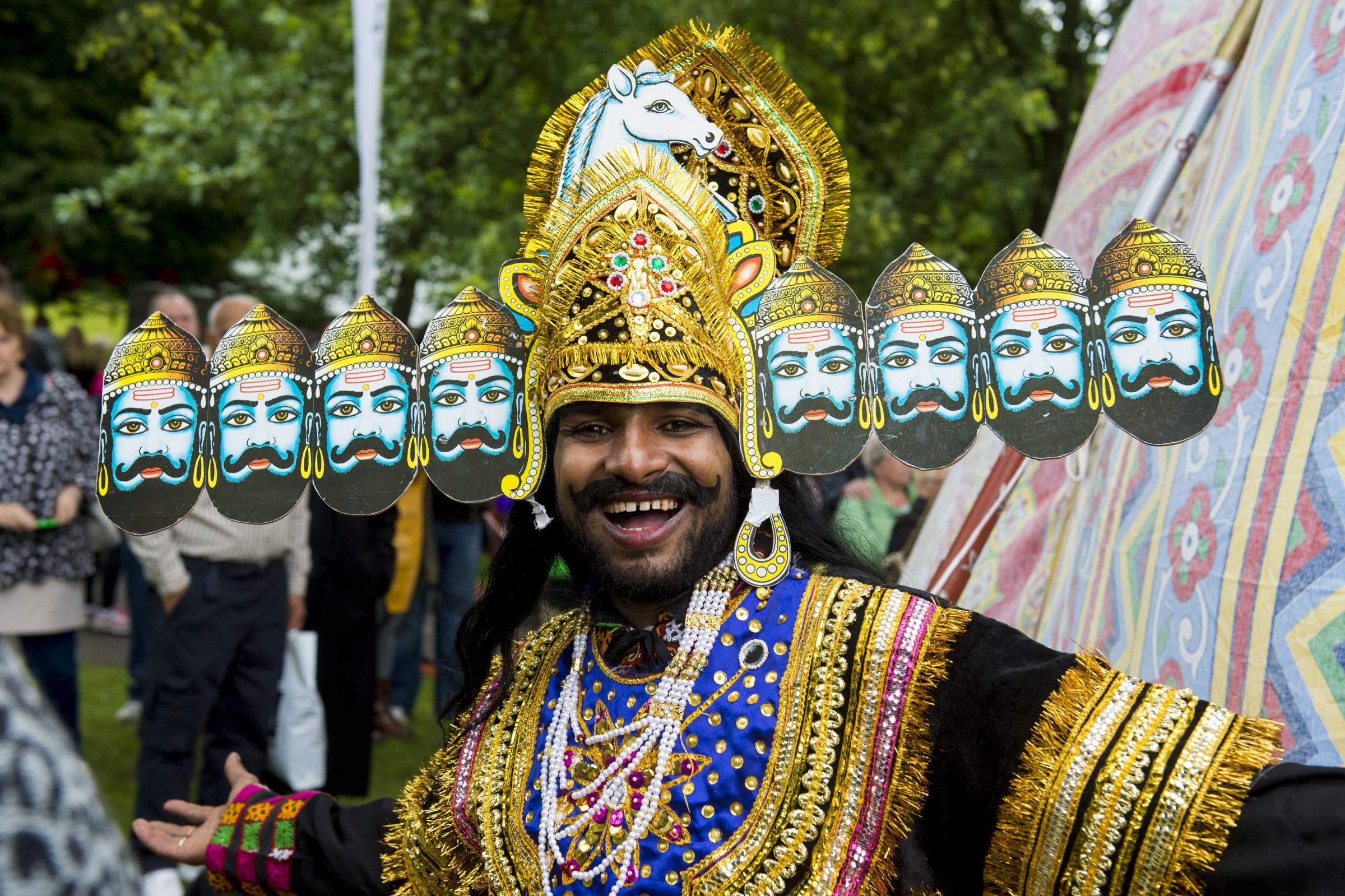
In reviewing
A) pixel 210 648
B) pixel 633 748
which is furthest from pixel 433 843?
pixel 210 648

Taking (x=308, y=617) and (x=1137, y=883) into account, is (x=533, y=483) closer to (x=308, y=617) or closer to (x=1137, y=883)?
(x=1137, y=883)

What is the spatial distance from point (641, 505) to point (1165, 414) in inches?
31.4

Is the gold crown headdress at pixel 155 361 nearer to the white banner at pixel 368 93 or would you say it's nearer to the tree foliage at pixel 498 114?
the white banner at pixel 368 93

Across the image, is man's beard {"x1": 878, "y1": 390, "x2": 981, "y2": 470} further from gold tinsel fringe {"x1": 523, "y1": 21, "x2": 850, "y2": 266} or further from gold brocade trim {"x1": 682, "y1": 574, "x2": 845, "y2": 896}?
gold tinsel fringe {"x1": 523, "y1": 21, "x2": 850, "y2": 266}

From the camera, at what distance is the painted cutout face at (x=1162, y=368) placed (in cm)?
180

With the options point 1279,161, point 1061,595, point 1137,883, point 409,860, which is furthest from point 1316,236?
point 409,860

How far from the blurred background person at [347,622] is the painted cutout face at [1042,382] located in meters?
Answer: 3.35

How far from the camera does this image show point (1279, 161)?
2.45 m

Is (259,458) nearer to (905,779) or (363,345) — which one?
(363,345)

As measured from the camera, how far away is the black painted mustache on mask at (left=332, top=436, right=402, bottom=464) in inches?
78.4

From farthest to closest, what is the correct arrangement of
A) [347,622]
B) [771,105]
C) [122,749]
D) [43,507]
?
[122,749], [347,622], [43,507], [771,105]

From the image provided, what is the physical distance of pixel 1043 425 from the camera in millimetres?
1837

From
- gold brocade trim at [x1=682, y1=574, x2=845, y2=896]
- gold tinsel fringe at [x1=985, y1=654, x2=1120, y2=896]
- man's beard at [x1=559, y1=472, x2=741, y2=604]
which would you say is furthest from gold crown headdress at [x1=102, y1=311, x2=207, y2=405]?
gold tinsel fringe at [x1=985, y1=654, x2=1120, y2=896]

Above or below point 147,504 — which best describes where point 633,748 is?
below
